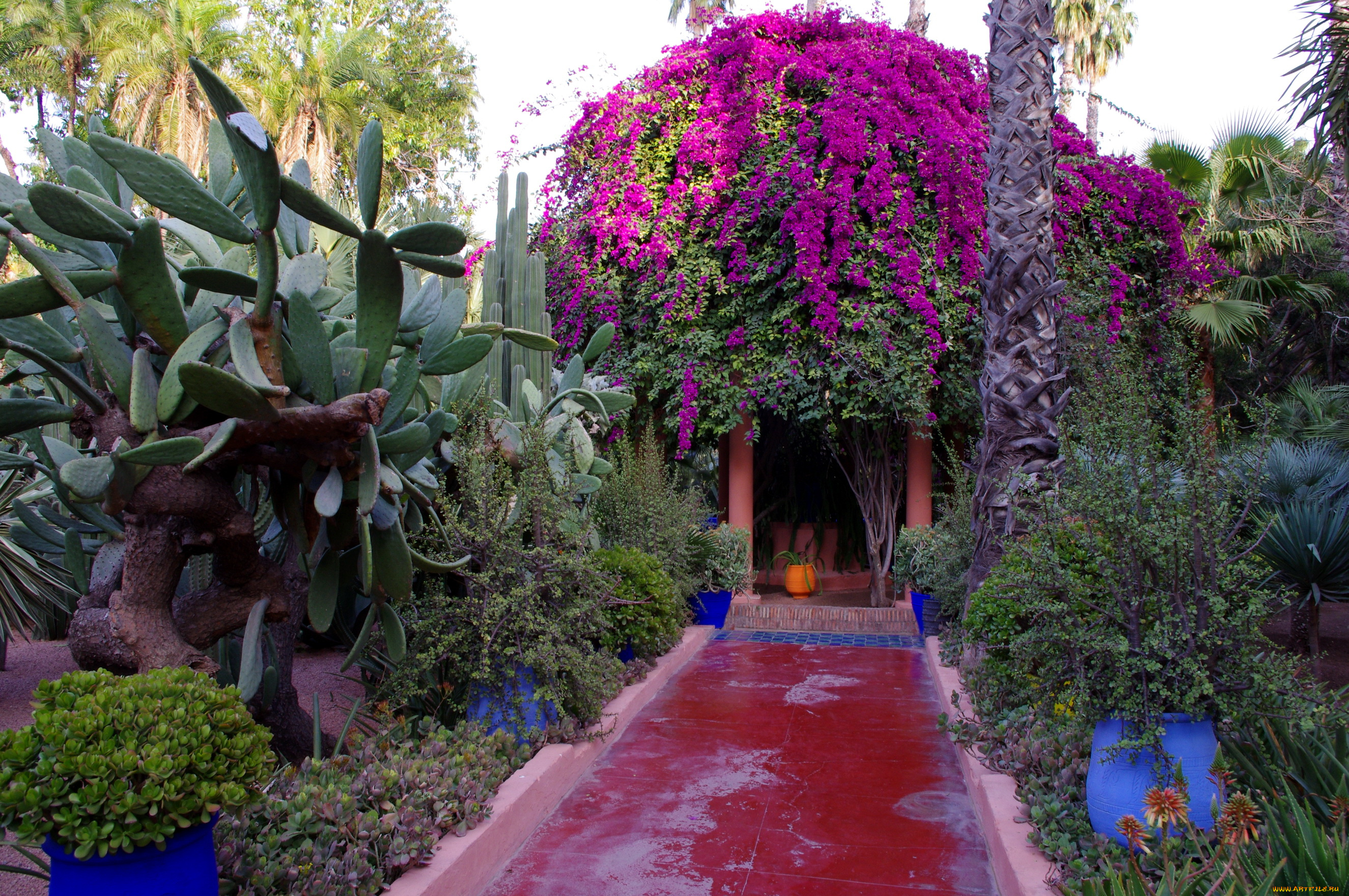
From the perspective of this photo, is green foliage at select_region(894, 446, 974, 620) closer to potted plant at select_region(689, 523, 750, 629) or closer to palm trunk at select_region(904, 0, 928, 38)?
potted plant at select_region(689, 523, 750, 629)

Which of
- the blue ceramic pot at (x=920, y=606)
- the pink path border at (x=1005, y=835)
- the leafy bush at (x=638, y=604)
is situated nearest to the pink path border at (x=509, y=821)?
the leafy bush at (x=638, y=604)

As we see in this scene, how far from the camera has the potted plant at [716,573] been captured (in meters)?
8.18

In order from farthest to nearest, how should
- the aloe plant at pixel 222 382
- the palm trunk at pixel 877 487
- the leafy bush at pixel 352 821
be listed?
the palm trunk at pixel 877 487 < the aloe plant at pixel 222 382 < the leafy bush at pixel 352 821

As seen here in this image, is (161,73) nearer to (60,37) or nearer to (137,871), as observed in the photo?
(60,37)

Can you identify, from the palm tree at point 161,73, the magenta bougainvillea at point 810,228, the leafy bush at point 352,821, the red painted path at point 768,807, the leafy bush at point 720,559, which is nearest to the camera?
the leafy bush at point 352,821

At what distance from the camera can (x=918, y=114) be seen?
323 inches

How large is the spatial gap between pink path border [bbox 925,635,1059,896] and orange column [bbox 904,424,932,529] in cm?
480

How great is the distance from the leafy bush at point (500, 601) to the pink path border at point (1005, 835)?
5.91ft

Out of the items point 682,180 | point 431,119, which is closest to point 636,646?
point 682,180

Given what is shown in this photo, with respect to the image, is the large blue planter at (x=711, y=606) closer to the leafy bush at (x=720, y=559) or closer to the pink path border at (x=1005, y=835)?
the leafy bush at (x=720, y=559)

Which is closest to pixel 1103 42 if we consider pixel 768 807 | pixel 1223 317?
pixel 1223 317

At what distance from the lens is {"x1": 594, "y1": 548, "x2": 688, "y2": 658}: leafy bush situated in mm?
5562

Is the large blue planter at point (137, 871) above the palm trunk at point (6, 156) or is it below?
below

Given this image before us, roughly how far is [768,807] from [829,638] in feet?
14.2
